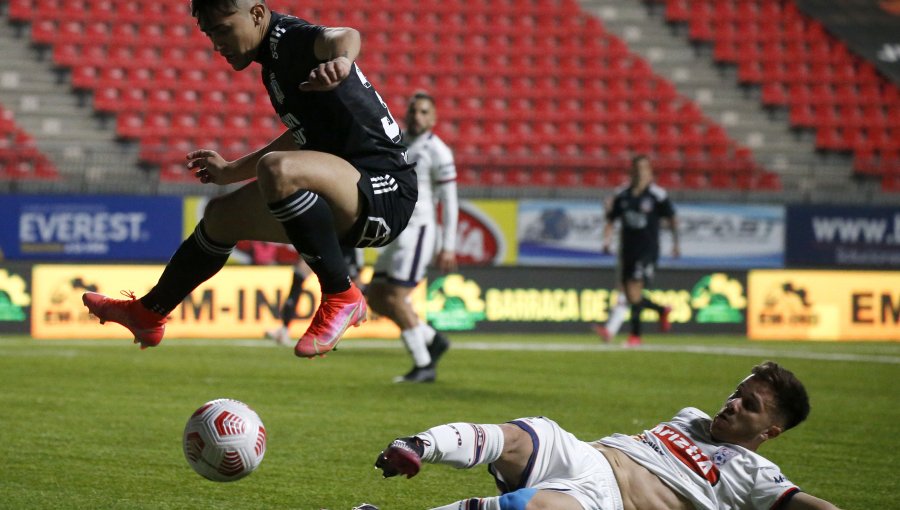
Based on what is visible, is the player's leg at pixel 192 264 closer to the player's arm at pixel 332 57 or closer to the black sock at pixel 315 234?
the black sock at pixel 315 234

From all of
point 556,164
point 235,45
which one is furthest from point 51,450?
point 556,164

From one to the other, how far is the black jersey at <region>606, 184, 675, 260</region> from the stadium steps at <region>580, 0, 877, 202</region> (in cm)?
561

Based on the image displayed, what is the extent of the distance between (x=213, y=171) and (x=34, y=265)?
31.8 ft

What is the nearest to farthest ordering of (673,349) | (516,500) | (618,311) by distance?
(516,500) → (673,349) → (618,311)

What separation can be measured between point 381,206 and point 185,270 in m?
0.93

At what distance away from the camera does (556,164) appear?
705 inches

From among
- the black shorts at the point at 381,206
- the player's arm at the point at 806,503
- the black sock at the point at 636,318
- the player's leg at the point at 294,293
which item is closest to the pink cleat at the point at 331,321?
the black shorts at the point at 381,206

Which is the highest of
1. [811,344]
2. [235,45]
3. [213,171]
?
[235,45]

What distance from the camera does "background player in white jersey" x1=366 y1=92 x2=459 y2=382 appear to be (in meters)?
9.72

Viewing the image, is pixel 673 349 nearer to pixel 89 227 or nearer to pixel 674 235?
pixel 674 235

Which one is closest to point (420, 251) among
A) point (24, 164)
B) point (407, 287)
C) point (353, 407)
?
point (407, 287)


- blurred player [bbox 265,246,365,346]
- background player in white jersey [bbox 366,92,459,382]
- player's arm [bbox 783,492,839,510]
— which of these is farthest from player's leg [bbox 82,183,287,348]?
blurred player [bbox 265,246,365,346]

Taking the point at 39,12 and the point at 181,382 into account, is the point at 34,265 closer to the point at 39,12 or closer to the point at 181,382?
the point at 181,382

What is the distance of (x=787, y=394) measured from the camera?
15.2ft
